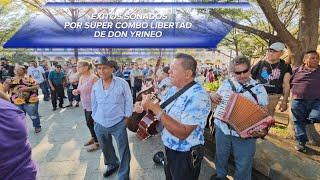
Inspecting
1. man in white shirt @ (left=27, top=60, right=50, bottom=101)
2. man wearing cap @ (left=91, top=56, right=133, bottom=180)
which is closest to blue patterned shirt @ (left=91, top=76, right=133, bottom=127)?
man wearing cap @ (left=91, top=56, right=133, bottom=180)

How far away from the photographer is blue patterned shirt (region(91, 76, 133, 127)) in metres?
4.27

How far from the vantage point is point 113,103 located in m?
4.27

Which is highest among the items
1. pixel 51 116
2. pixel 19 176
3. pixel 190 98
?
pixel 190 98

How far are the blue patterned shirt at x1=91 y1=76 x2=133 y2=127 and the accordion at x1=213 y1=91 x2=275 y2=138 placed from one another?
1.43 m

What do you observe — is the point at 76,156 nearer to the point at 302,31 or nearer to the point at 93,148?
the point at 93,148

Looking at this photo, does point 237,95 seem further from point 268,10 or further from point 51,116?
point 51,116

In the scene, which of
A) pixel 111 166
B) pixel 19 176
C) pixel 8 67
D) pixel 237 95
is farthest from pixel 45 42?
pixel 19 176

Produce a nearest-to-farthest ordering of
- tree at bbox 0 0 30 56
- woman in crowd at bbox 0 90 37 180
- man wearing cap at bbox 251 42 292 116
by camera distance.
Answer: woman in crowd at bbox 0 90 37 180
man wearing cap at bbox 251 42 292 116
tree at bbox 0 0 30 56

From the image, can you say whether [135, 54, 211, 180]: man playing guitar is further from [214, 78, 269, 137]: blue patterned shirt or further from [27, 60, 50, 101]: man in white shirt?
[27, 60, 50, 101]: man in white shirt

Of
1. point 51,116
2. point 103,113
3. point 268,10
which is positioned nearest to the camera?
point 103,113

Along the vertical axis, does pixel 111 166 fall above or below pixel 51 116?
above

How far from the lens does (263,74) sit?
5.16 m

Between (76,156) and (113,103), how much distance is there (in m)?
2.00

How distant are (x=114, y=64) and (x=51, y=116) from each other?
6.12 metres
